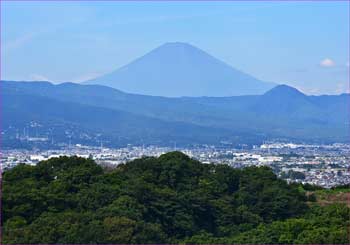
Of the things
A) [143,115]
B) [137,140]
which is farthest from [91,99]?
[137,140]

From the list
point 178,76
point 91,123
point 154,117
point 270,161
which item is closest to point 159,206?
point 270,161

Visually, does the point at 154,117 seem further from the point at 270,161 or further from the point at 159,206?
the point at 159,206

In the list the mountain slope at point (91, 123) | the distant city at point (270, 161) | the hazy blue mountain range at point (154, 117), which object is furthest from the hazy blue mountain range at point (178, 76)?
the distant city at point (270, 161)

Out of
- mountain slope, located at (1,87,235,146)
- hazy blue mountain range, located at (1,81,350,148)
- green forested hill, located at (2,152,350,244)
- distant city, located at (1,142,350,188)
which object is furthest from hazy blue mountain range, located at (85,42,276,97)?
green forested hill, located at (2,152,350,244)

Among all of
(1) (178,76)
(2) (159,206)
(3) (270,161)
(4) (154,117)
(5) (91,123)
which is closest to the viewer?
(2) (159,206)

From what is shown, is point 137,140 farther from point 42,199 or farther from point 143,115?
point 42,199

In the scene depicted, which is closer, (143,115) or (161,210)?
(161,210)

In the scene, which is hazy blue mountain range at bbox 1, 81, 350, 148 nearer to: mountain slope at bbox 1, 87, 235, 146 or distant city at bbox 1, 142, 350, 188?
mountain slope at bbox 1, 87, 235, 146

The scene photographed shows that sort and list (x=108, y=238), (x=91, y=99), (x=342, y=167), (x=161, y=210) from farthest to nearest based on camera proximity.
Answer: (x=91, y=99) < (x=342, y=167) < (x=161, y=210) < (x=108, y=238)
